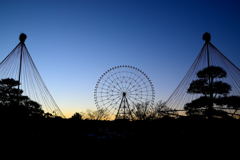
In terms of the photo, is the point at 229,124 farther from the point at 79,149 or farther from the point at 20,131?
the point at 20,131

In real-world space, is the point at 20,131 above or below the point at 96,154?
above

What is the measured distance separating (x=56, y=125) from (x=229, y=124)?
23.5 feet

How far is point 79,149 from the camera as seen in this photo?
7371 millimetres

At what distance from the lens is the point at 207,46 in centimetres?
1278

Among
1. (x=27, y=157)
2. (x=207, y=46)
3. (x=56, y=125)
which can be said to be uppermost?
(x=207, y=46)

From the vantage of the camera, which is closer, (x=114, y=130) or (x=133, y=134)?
(x=133, y=134)

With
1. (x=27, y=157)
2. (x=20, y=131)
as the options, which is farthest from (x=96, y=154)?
(x=20, y=131)

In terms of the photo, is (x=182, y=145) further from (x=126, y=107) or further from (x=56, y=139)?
(x=126, y=107)

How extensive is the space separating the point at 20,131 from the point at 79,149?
8.08 ft

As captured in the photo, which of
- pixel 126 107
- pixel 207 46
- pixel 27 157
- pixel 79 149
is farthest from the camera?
pixel 126 107

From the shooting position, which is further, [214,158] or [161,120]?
[161,120]

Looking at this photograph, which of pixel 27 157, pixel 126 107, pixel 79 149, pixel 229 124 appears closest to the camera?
pixel 27 157

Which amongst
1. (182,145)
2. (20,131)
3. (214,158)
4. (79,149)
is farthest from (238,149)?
(20,131)

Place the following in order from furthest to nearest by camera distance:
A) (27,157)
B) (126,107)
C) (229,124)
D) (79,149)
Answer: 1. (126,107)
2. (229,124)
3. (79,149)
4. (27,157)
